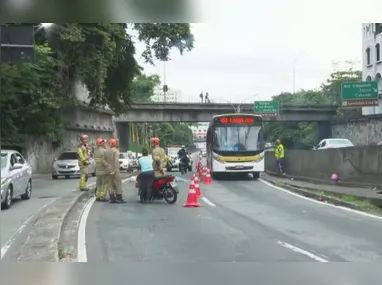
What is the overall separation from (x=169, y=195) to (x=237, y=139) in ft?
36.3

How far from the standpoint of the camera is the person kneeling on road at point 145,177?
14.4 m

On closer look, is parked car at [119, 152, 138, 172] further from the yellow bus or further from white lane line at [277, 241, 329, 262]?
white lane line at [277, 241, 329, 262]

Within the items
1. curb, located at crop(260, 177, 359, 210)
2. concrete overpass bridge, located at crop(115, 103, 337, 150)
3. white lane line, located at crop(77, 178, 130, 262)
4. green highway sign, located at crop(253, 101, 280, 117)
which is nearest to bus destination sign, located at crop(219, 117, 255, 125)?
concrete overpass bridge, located at crop(115, 103, 337, 150)

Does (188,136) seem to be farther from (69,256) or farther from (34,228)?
(69,256)

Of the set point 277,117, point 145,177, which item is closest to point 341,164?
point 277,117

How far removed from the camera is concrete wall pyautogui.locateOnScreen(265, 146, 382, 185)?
18.8 m

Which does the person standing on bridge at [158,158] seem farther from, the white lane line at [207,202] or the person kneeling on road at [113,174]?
the white lane line at [207,202]

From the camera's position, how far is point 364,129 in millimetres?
27109

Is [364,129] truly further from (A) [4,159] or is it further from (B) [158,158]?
(A) [4,159]

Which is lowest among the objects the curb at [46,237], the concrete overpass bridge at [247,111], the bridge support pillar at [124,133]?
the curb at [46,237]

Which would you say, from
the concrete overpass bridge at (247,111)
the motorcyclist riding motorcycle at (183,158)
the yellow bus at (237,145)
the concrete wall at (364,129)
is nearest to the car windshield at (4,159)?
the concrete overpass bridge at (247,111)

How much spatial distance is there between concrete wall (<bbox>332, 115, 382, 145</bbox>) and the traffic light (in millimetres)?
21645

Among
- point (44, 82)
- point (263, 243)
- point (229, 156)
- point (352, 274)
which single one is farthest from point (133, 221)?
point (44, 82)

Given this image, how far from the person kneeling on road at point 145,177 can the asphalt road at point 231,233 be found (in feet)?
0.95
